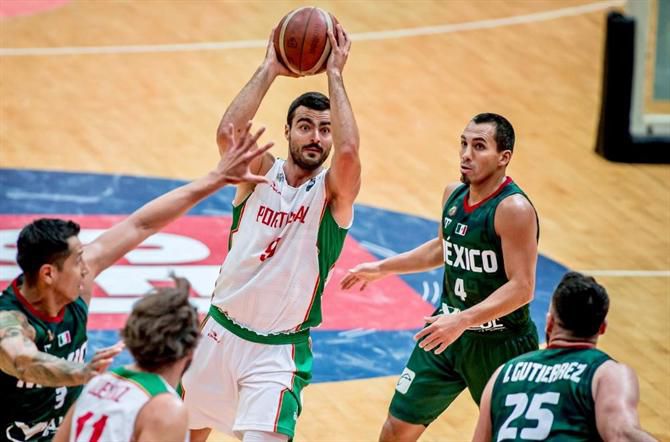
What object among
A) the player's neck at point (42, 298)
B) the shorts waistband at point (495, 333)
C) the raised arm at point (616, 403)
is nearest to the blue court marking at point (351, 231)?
the shorts waistband at point (495, 333)

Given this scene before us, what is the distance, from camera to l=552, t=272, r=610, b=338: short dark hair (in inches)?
209

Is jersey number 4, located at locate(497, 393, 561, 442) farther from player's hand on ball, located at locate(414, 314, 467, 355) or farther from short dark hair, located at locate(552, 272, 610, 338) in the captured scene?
player's hand on ball, located at locate(414, 314, 467, 355)

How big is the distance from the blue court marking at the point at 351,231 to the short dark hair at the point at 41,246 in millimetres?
4274

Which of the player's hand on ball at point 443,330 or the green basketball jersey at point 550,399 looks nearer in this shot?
the green basketball jersey at point 550,399

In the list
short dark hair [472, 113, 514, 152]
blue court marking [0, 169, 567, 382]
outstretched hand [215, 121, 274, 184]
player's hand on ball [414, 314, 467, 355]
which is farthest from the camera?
blue court marking [0, 169, 567, 382]

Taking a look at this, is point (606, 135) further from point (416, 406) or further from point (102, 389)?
point (102, 389)

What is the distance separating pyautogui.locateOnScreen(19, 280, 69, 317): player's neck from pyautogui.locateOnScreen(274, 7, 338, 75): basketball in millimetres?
2148

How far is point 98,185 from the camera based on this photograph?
1347cm

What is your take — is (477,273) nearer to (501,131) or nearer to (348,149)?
(501,131)

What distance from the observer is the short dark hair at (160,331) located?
15.9 ft

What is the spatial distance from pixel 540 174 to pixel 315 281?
25.4 ft

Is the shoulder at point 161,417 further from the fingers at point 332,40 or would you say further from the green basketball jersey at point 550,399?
the fingers at point 332,40

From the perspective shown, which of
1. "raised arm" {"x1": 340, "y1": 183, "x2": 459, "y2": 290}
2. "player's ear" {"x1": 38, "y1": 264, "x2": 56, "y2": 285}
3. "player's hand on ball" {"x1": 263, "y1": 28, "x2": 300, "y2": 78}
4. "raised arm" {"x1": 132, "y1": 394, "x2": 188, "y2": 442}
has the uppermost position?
"player's hand on ball" {"x1": 263, "y1": 28, "x2": 300, "y2": 78}

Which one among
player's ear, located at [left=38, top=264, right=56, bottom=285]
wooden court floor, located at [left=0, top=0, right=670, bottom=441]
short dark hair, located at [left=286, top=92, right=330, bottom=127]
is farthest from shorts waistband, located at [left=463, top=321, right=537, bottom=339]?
wooden court floor, located at [left=0, top=0, right=670, bottom=441]
